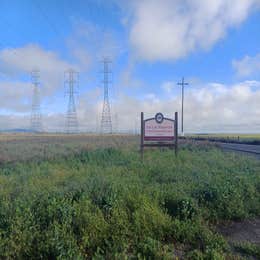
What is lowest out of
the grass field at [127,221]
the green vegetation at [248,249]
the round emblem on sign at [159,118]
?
the green vegetation at [248,249]

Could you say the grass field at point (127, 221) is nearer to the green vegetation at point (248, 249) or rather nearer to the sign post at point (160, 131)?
the green vegetation at point (248, 249)

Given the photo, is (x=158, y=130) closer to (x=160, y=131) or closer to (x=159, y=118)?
(x=160, y=131)

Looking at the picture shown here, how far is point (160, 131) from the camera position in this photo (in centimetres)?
1525

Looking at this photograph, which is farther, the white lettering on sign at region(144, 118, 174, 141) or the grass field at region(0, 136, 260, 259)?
the white lettering on sign at region(144, 118, 174, 141)

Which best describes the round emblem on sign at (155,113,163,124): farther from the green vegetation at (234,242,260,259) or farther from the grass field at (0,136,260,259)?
the green vegetation at (234,242,260,259)

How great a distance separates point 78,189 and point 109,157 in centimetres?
813

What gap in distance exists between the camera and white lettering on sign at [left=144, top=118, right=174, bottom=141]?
596 inches

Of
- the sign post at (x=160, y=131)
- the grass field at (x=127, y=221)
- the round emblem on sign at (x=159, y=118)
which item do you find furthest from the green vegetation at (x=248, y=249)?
the round emblem on sign at (x=159, y=118)

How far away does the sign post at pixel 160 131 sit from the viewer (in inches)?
595

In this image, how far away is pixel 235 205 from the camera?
6.12m

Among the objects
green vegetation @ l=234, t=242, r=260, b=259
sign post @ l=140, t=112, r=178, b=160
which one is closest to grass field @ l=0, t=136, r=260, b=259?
green vegetation @ l=234, t=242, r=260, b=259

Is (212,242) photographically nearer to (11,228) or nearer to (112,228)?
(112,228)

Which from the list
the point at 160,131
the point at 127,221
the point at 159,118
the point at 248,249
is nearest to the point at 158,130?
the point at 160,131

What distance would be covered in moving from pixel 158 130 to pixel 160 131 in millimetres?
124
